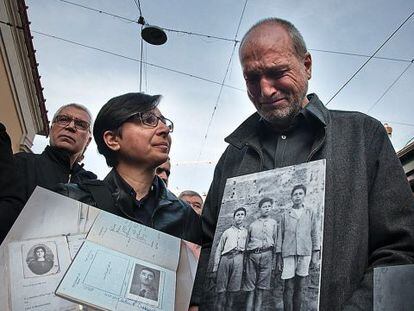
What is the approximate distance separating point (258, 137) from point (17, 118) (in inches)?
253

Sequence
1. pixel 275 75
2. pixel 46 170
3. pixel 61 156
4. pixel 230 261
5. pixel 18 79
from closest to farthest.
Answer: pixel 230 261 → pixel 275 75 → pixel 46 170 → pixel 61 156 → pixel 18 79

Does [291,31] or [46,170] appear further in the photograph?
[46,170]

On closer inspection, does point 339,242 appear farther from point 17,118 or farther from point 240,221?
point 17,118

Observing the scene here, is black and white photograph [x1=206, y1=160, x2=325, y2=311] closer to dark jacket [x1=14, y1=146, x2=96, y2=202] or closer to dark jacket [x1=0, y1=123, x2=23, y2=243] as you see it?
dark jacket [x1=0, y1=123, x2=23, y2=243]

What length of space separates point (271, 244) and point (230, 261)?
123mm

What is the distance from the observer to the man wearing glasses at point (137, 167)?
126 centimetres

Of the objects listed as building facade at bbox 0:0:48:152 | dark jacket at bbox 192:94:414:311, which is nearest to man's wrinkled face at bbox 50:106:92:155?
dark jacket at bbox 192:94:414:311

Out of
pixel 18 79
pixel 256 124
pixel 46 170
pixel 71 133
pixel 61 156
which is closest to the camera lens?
pixel 256 124

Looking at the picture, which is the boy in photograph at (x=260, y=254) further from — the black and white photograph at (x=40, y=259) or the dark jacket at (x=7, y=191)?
the dark jacket at (x=7, y=191)

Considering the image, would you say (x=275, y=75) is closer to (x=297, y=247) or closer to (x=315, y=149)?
(x=315, y=149)

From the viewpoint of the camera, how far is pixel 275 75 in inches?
48.4

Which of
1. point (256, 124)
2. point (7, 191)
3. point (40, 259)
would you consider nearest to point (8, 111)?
point (7, 191)

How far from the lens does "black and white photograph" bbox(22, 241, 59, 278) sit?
0.80 m

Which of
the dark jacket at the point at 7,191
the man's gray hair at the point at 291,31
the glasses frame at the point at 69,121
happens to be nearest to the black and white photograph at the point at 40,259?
the dark jacket at the point at 7,191
